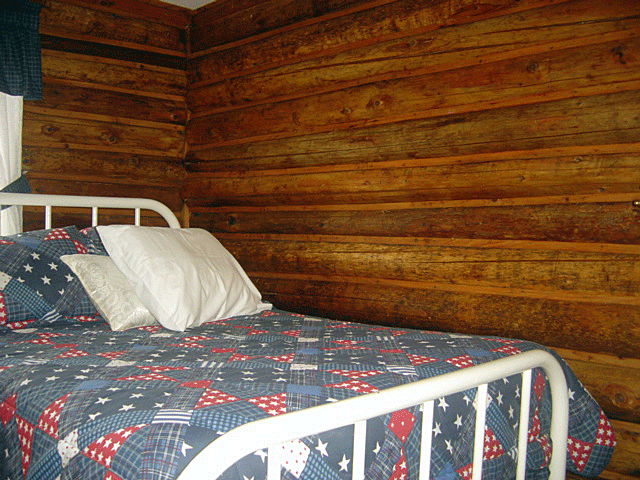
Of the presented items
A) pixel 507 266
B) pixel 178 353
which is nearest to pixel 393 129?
pixel 507 266

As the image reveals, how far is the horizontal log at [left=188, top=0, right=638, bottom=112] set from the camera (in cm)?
205

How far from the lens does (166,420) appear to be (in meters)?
1.09

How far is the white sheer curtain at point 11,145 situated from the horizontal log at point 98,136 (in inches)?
4.2

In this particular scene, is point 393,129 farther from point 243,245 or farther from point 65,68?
point 65,68

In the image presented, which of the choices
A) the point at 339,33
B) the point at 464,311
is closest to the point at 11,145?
the point at 339,33

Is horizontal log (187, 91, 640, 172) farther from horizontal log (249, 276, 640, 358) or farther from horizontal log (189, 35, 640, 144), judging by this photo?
horizontal log (249, 276, 640, 358)

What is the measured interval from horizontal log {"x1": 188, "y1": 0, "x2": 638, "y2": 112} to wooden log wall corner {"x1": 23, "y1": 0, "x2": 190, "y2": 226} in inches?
11.3

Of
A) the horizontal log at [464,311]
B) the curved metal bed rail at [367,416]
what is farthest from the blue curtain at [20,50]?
the curved metal bed rail at [367,416]

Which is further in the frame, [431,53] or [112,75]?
[112,75]

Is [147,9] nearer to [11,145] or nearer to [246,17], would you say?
[246,17]

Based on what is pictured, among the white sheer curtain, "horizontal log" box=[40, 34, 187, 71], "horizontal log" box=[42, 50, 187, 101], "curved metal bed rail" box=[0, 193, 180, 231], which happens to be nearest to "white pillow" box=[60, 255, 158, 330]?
"curved metal bed rail" box=[0, 193, 180, 231]

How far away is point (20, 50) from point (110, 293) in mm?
1528

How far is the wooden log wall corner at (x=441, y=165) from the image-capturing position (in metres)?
2.02

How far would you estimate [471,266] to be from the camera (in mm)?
2340
